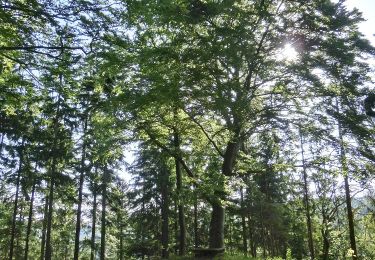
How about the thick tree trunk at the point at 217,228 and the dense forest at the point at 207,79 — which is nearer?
the dense forest at the point at 207,79

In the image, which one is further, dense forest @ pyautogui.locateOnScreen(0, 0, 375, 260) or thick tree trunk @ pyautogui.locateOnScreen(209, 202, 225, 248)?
thick tree trunk @ pyautogui.locateOnScreen(209, 202, 225, 248)

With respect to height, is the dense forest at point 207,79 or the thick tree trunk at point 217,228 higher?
the dense forest at point 207,79

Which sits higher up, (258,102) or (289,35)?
(289,35)

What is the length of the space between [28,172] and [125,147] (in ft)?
37.1

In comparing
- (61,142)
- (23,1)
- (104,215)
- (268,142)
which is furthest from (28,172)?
(23,1)

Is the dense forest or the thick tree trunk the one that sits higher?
the dense forest

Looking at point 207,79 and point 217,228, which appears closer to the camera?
point 207,79

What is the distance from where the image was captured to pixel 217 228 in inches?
611

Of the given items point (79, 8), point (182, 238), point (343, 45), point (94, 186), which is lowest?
point (182, 238)

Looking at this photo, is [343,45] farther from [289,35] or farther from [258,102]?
[258,102]

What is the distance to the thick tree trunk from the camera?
15156mm

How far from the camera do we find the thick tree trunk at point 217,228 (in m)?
15.2

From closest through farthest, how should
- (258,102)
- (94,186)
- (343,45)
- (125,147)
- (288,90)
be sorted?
(343,45) < (288,90) < (258,102) < (125,147) < (94,186)

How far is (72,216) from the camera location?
105ft
